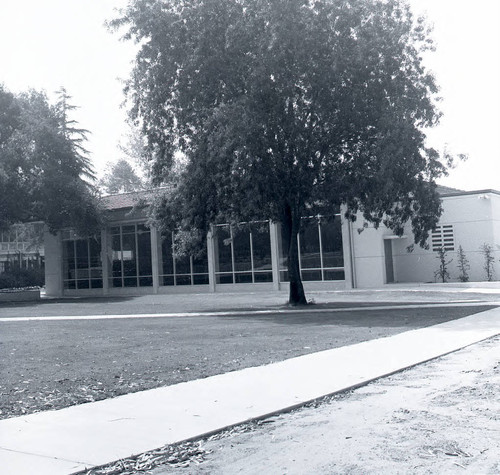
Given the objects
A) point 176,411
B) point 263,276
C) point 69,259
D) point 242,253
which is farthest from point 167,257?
point 176,411

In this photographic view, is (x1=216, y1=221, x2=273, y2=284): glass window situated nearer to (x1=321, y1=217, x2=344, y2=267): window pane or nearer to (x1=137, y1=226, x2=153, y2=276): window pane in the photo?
(x1=321, y1=217, x2=344, y2=267): window pane

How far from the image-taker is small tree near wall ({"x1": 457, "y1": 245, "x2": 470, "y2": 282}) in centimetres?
3581

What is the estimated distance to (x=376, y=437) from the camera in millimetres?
6555

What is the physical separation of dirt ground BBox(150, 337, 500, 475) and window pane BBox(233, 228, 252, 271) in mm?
30019

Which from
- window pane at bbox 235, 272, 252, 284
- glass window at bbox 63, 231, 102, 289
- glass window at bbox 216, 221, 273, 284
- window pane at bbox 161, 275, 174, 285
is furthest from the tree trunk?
glass window at bbox 63, 231, 102, 289

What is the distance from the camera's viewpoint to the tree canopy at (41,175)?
39625 mm

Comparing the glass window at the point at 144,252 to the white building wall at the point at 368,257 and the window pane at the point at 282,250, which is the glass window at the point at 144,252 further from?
the white building wall at the point at 368,257

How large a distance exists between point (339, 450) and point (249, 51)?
1924cm

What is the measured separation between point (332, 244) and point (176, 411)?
29.5 m

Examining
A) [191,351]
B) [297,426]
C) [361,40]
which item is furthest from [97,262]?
[297,426]

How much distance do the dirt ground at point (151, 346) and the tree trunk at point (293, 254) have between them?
128 inches

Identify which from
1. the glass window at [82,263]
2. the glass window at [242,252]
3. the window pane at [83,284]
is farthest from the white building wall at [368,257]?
the window pane at [83,284]

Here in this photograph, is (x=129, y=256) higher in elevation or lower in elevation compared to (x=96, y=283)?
higher

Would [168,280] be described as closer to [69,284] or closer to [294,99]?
[69,284]
